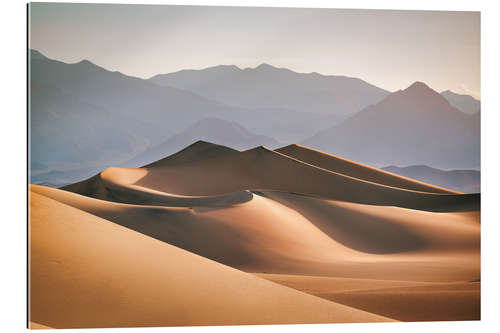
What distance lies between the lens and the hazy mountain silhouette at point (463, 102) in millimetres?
7594

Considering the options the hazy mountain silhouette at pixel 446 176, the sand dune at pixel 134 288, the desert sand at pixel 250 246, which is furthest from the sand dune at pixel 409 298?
the hazy mountain silhouette at pixel 446 176

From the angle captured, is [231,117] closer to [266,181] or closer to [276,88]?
[276,88]

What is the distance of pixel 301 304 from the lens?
539 cm

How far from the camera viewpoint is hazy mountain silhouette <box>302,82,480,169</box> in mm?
8484

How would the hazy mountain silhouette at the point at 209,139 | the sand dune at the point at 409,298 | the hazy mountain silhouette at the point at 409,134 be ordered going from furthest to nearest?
the hazy mountain silhouette at the point at 209,139 < the hazy mountain silhouette at the point at 409,134 < the sand dune at the point at 409,298

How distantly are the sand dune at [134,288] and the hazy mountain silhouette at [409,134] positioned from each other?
397cm

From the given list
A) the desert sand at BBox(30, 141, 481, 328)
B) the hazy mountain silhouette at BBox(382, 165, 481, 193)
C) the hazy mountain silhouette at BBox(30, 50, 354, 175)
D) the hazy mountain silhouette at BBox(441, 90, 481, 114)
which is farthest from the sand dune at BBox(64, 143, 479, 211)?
the hazy mountain silhouette at BBox(441, 90, 481, 114)

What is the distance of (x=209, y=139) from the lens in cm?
1327

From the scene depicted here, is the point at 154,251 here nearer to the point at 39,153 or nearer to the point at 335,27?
the point at 39,153

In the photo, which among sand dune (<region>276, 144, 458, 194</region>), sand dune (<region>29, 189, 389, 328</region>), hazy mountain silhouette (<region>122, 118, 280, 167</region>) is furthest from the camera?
hazy mountain silhouette (<region>122, 118, 280, 167</region>)

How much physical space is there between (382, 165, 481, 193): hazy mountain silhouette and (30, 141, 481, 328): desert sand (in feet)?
0.89

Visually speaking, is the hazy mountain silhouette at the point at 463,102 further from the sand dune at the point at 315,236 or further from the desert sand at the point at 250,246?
the sand dune at the point at 315,236

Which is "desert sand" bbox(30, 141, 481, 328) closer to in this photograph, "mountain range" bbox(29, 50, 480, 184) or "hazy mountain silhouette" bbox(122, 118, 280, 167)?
"hazy mountain silhouette" bbox(122, 118, 280, 167)
